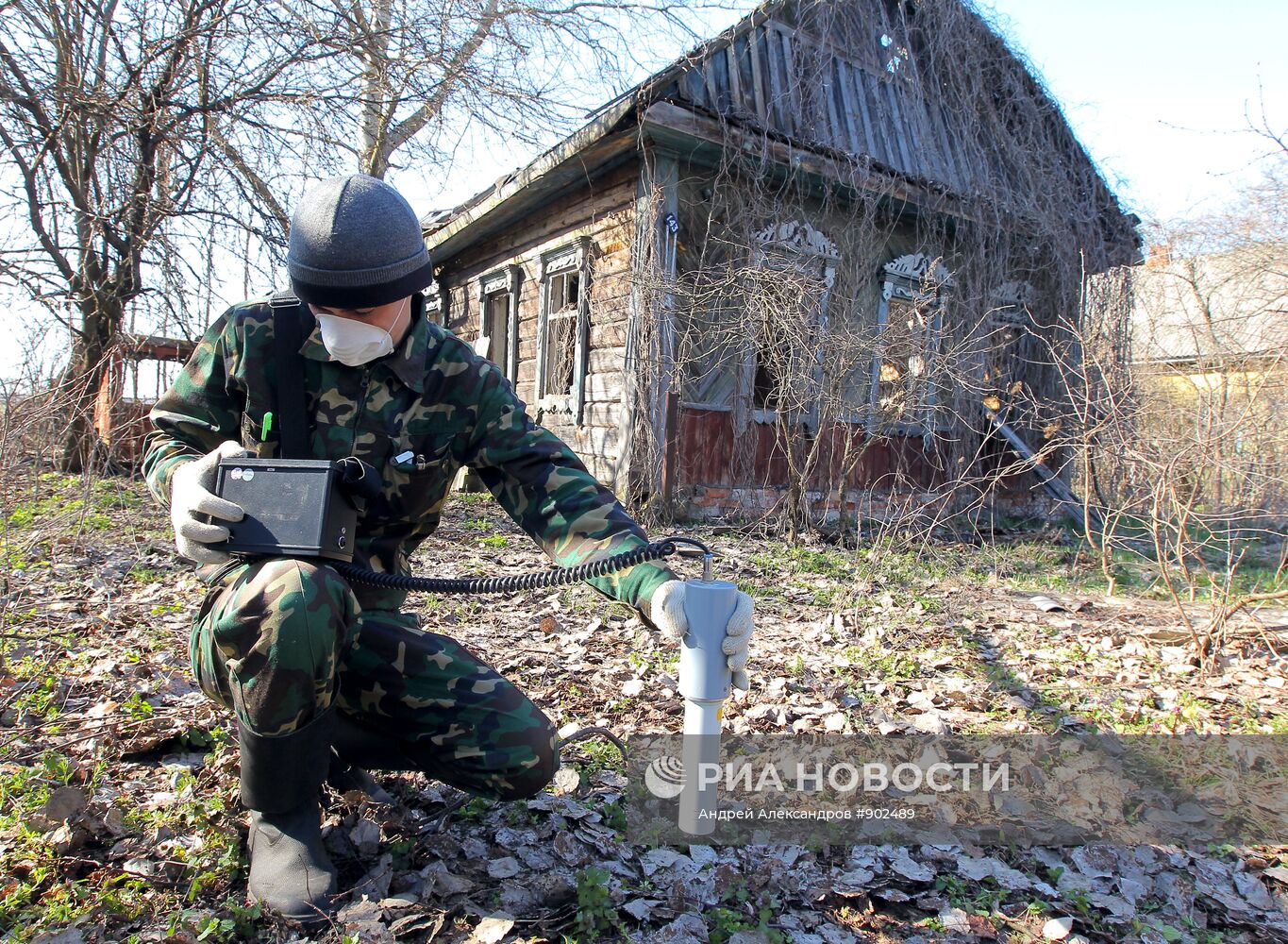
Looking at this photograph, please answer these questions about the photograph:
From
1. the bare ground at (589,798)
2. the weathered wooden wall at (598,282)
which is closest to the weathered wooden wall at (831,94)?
the weathered wooden wall at (598,282)

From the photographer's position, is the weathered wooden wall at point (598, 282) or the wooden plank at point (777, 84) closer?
the weathered wooden wall at point (598, 282)

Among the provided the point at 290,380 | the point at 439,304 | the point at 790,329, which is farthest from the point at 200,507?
the point at 439,304

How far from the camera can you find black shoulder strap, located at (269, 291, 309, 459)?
1.97m

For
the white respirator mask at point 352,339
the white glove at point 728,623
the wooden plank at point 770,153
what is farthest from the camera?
the wooden plank at point 770,153

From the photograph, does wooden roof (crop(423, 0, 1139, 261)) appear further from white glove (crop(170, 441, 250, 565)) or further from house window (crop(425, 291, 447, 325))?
white glove (crop(170, 441, 250, 565))

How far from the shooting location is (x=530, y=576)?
2.00 m

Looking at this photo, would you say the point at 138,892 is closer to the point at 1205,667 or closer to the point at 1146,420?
the point at 1205,667

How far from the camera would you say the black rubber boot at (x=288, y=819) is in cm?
162

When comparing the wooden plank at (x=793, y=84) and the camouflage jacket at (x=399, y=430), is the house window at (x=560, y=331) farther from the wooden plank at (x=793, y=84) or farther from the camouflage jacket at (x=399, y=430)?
the camouflage jacket at (x=399, y=430)

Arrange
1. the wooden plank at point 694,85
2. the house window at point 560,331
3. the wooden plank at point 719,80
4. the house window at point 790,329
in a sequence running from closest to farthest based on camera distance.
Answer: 1. the house window at point 790,329
2. the wooden plank at point 694,85
3. the wooden plank at point 719,80
4. the house window at point 560,331

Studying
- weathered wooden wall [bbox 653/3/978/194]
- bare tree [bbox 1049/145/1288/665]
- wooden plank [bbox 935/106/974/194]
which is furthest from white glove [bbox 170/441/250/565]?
wooden plank [bbox 935/106/974/194]

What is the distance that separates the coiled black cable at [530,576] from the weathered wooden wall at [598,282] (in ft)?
17.0

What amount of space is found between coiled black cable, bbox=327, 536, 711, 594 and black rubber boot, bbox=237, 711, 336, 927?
385 millimetres

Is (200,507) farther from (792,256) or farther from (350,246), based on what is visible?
(792,256)
